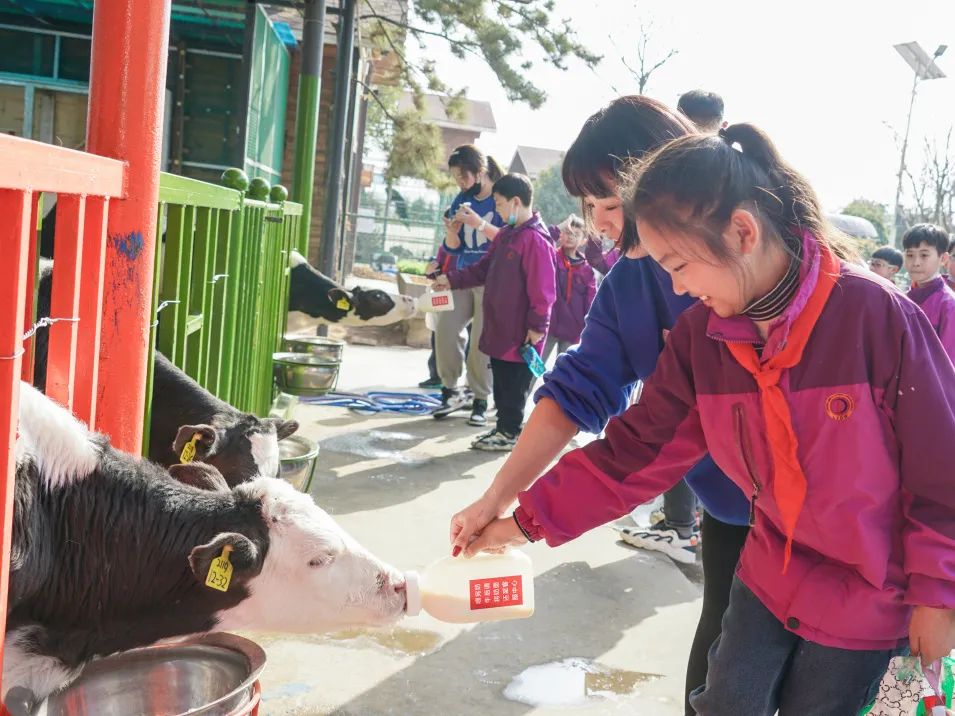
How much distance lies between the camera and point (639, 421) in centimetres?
199

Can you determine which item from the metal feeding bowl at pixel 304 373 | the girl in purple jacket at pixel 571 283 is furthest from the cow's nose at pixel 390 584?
the girl in purple jacket at pixel 571 283

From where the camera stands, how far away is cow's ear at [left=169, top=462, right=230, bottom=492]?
2.42 metres

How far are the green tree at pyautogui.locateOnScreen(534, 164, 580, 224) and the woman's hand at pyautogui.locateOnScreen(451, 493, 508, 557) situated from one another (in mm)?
40361

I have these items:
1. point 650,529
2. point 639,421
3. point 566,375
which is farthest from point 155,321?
point 650,529

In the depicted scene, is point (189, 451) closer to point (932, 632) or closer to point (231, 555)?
point (231, 555)

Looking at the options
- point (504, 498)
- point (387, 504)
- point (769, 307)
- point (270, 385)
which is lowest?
point (387, 504)

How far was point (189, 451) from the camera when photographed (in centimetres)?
297

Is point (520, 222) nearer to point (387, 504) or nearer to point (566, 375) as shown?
point (387, 504)

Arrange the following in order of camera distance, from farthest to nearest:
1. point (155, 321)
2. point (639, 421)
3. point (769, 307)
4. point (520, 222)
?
point (520, 222) → point (155, 321) → point (639, 421) → point (769, 307)

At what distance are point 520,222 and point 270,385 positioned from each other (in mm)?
1935

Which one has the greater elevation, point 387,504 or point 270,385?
point 270,385

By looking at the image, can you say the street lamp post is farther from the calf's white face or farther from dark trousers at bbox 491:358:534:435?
the calf's white face

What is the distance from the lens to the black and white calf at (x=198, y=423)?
10.5 feet

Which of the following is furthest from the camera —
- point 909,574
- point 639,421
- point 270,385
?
point 270,385
